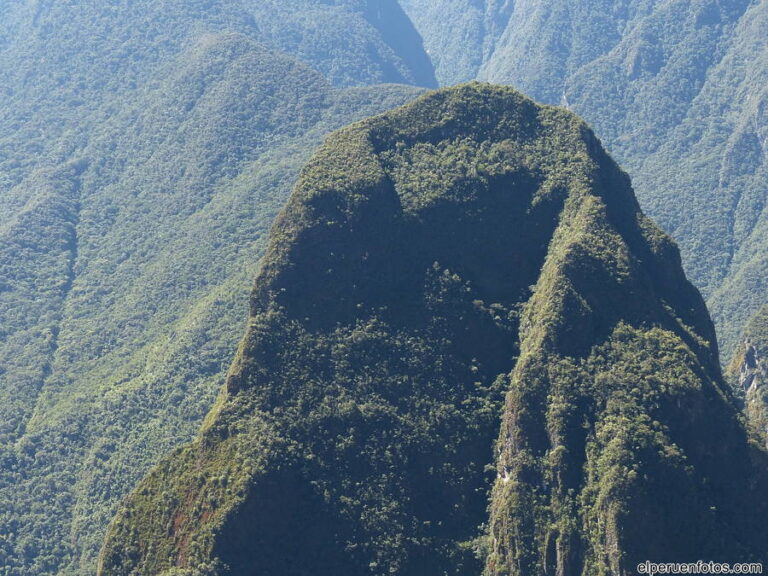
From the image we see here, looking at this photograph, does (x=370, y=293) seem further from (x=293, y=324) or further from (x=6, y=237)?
(x=6, y=237)

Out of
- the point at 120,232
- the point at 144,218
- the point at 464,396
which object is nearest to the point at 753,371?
the point at 464,396

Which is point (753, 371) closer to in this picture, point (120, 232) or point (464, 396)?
point (464, 396)

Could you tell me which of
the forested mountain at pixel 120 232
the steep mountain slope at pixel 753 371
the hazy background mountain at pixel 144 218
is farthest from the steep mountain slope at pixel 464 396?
the steep mountain slope at pixel 753 371

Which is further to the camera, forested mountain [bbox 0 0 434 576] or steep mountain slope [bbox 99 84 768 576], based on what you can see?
forested mountain [bbox 0 0 434 576]

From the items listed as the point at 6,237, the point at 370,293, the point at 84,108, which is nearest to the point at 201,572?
the point at 370,293

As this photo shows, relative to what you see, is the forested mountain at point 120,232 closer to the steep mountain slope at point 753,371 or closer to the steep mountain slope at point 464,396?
the steep mountain slope at point 464,396

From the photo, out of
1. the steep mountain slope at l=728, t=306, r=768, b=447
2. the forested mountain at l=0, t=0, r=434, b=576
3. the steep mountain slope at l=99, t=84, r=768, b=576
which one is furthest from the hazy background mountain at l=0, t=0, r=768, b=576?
the steep mountain slope at l=99, t=84, r=768, b=576

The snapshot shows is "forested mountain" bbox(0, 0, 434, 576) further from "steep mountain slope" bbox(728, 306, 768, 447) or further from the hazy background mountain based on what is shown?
"steep mountain slope" bbox(728, 306, 768, 447)
